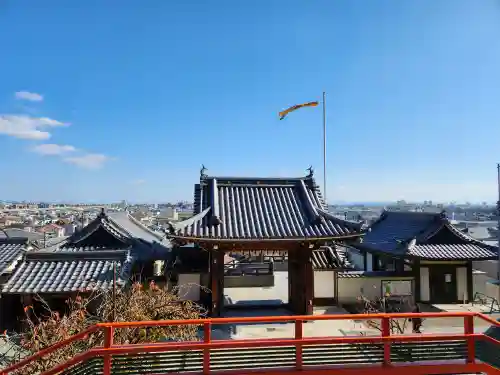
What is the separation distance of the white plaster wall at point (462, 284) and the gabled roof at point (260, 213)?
952 cm

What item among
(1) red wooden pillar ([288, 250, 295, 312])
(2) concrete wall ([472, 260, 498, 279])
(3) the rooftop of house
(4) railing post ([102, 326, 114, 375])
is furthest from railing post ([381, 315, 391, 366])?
(2) concrete wall ([472, 260, 498, 279])

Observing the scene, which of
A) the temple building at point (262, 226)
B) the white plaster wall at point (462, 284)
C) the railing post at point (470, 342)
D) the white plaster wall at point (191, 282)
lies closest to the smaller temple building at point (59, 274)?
the white plaster wall at point (191, 282)

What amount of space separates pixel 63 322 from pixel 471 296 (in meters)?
20.6

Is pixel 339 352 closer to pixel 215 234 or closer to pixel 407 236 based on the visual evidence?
pixel 215 234

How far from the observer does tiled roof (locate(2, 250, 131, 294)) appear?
1333 centimetres

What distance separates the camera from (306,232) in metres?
14.8

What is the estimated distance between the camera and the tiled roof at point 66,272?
43.7 feet

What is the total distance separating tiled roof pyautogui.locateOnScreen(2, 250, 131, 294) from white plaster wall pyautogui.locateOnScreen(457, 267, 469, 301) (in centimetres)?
1755

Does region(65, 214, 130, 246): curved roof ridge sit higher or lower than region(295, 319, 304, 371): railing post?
higher

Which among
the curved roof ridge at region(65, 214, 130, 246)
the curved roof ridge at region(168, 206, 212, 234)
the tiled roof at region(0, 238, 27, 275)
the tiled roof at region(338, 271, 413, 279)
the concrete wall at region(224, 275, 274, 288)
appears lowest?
the concrete wall at region(224, 275, 274, 288)

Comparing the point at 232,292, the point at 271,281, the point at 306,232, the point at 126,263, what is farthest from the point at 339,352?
the point at 271,281

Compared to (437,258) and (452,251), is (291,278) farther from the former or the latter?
(452,251)

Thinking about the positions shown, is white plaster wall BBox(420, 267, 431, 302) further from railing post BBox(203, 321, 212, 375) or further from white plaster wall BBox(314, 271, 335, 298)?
railing post BBox(203, 321, 212, 375)

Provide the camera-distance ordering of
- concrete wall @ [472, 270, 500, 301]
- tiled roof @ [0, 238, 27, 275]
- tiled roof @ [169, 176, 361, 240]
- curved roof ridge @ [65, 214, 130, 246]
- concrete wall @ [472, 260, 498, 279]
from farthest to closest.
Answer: concrete wall @ [472, 260, 498, 279] → concrete wall @ [472, 270, 500, 301] → curved roof ridge @ [65, 214, 130, 246] → tiled roof @ [169, 176, 361, 240] → tiled roof @ [0, 238, 27, 275]
